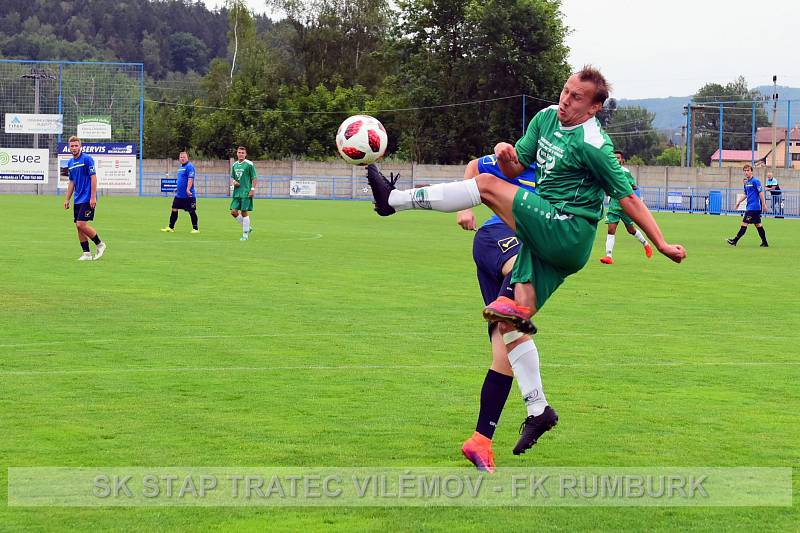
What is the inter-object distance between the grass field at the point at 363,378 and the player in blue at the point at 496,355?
0.24 metres

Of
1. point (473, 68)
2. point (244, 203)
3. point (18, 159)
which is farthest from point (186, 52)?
point (244, 203)

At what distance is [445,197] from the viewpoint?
654 centimetres

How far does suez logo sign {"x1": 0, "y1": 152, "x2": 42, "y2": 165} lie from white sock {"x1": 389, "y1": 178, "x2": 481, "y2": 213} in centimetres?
5451

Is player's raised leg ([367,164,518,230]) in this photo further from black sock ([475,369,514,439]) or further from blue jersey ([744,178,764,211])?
blue jersey ([744,178,764,211])

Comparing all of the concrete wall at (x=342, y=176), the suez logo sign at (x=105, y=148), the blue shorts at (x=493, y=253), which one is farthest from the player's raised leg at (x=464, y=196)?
the concrete wall at (x=342, y=176)

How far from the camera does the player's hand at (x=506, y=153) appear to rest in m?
6.59

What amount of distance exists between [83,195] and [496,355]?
51.8 ft

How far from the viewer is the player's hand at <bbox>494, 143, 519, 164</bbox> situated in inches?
260

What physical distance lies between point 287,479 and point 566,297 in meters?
10.4

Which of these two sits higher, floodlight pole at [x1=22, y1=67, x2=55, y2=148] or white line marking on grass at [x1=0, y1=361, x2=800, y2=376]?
floodlight pole at [x1=22, y1=67, x2=55, y2=148]

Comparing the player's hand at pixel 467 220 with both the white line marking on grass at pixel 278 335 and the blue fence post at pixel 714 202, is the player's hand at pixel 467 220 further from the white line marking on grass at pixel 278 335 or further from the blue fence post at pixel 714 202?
the blue fence post at pixel 714 202

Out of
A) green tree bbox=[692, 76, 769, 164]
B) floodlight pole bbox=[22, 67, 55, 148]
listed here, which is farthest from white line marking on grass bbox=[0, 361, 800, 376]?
green tree bbox=[692, 76, 769, 164]

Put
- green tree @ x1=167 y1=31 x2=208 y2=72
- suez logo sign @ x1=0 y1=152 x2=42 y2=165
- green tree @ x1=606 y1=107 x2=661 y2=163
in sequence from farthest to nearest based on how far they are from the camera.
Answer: green tree @ x1=167 y1=31 x2=208 y2=72
green tree @ x1=606 y1=107 x2=661 y2=163
suez logo sign @ x1=0 y1=152 x2=42 y2=165

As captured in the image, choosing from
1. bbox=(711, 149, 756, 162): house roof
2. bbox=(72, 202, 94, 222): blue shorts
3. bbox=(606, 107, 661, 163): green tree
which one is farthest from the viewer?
bbox=(606, 107, 661, 163): green tree
